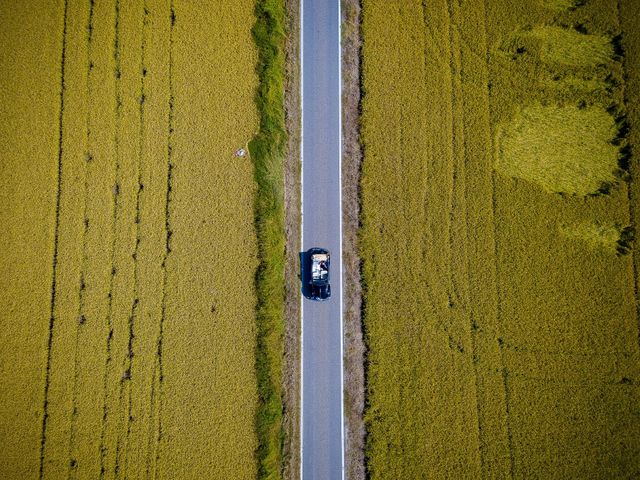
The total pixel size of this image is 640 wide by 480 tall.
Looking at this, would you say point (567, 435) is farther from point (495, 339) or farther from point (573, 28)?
point (573, 28)

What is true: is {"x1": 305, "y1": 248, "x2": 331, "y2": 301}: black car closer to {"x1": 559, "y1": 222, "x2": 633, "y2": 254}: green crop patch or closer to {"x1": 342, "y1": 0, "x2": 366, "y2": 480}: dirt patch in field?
{"x1": 342, "y1": 0, "x2": 366, "y2": 480}: dirt patch in field

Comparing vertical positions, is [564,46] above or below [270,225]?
above

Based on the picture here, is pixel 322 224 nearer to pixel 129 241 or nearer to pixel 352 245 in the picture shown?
pixel 352 245

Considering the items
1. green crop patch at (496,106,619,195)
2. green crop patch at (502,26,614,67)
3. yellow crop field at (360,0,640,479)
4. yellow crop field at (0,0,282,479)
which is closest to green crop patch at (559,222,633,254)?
yellow crop field at (360,0,640,479)

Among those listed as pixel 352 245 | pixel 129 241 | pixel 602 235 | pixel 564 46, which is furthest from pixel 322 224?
pixel 564 46

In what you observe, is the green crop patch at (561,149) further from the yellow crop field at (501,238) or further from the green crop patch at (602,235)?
the green crop patch at (602,235)

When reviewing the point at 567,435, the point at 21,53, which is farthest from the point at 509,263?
the point at 21,53

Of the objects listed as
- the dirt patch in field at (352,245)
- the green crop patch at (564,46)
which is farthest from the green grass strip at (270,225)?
the green crop patch at (564,46)
